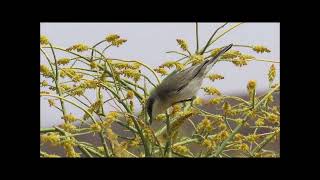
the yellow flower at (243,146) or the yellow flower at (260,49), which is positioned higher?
the yellow flower at (260,49)

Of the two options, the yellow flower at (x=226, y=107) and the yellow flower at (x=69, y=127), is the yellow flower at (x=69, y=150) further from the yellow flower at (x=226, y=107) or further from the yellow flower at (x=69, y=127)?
the yellow flower at (x=226, y=107)

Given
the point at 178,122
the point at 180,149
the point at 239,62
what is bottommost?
the point at 180,149

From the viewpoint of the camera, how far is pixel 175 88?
6.71ft

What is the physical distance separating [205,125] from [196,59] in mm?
245

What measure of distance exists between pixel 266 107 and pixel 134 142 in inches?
20.0

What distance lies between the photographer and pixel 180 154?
203cm

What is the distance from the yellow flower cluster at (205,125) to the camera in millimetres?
2070

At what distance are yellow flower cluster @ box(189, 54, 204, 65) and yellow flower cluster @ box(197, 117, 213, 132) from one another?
21 cm

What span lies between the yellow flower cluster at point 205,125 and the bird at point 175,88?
105mm

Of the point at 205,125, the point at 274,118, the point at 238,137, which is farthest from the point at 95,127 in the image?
the point at 274,118

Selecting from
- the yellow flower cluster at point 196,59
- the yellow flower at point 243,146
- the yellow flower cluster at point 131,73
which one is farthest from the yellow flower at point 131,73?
the yellow flower at point 243,146

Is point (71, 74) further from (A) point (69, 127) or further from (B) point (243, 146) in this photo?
(B) point (243, 146)

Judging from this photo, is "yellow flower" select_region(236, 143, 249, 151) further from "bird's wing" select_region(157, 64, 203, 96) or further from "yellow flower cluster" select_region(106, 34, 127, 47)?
"yellow flower cluster" select_region(106, 34, 127, 47)
